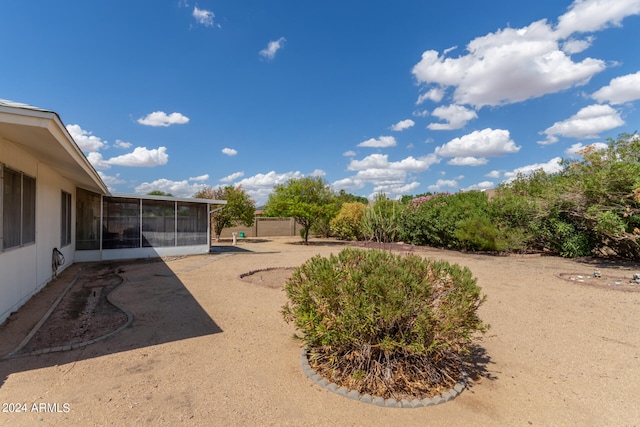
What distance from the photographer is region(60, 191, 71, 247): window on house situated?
8.81 meters

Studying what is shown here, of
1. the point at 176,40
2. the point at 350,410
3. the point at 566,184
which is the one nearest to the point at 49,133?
the point at 350,410

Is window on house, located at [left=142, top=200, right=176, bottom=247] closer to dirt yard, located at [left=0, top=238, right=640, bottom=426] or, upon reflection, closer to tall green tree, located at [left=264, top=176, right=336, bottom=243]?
dirt yard, located at [left=0, top=238, right=640, bottom=426]

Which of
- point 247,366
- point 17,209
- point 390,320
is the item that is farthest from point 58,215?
point 390,320

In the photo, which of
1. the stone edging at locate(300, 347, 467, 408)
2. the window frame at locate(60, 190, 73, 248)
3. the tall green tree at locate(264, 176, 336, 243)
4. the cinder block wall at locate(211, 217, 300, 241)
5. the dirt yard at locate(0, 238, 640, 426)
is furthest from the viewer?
the cinder block wall at locate(211, 217, 300, 241)

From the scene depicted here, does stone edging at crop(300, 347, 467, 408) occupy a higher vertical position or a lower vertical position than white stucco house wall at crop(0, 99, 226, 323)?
lower

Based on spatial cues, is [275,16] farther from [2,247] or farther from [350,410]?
[350,410]

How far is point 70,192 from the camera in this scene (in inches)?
386

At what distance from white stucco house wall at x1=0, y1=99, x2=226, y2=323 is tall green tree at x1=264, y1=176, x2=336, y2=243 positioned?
20.3ft

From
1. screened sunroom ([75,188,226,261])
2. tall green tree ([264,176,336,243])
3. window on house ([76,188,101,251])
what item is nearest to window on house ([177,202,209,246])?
screened sunroom ([75,188,226,261])

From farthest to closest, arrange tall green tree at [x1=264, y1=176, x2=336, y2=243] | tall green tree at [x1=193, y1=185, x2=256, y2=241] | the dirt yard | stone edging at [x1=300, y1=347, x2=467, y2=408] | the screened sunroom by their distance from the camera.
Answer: tall green tree at [x1=193, y1=185, x2=256, y2=241] → tall green tree at [x1=264, y1=176, x2=336, y2=243] → the screened sunroom → stone edging at [x1=300, y1=347, x2=467, y2=408] → the dirt yard

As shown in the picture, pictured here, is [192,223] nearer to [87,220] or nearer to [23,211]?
[87,220]

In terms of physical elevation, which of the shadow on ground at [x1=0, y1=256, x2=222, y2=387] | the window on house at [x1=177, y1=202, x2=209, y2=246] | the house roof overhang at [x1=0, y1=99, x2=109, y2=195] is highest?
the house roof overhang at [x1=0, y1=99, x2=109, y2=195]

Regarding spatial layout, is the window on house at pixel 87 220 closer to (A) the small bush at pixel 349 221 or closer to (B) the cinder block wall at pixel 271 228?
(B) the cinder block wall at pixel 271 228

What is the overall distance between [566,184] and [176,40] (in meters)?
14.7
